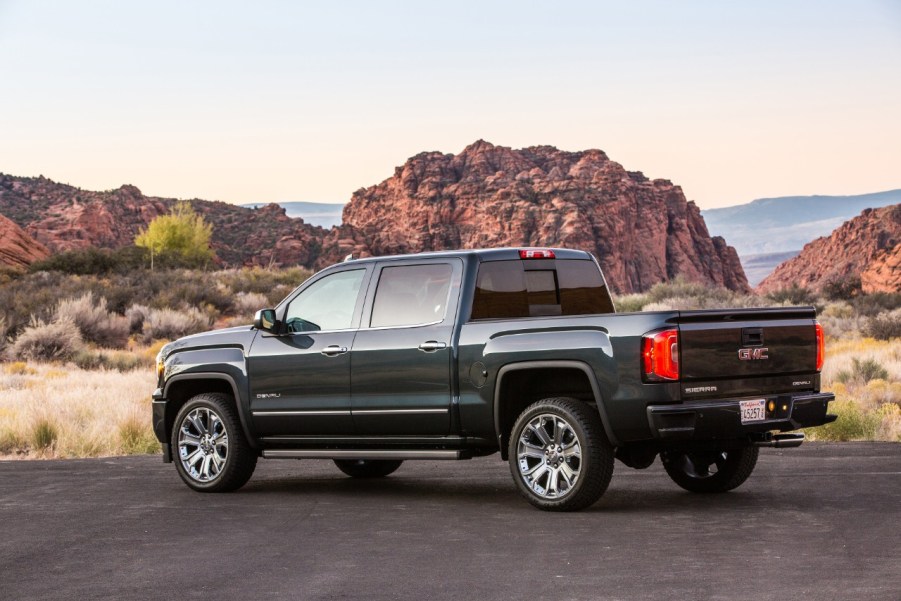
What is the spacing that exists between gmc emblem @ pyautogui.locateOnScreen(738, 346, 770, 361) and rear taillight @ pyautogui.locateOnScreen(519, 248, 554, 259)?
203 cm

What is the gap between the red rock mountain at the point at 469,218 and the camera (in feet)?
318

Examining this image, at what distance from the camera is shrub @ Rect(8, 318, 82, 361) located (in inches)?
1181

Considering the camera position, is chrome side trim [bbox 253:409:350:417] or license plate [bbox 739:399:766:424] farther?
chrome side trim [bbox 253:409:350:417]

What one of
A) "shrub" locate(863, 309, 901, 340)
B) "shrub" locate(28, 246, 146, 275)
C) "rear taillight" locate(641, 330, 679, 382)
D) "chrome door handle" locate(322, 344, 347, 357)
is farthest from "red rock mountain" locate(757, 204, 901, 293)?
"rear taillight" locate(641, 330, 679, 382)

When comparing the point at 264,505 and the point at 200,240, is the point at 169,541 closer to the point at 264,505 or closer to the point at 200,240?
the point at 264,505

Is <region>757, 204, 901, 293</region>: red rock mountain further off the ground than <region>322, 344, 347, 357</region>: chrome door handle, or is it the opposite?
<region>757, 204, 901, 293</region>: red rock mountain

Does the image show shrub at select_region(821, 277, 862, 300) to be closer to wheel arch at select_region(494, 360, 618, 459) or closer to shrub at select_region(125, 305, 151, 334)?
shrub at select_region(125, 305, 151, 334)

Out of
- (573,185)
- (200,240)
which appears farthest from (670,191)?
(200,240)

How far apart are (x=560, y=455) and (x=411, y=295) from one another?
6.76ft

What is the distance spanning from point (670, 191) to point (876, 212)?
2382 cm

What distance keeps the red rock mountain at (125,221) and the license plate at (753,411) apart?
268ft

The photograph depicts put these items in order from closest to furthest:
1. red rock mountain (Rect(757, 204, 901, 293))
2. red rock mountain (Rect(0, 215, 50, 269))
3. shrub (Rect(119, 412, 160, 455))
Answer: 1. shrub (Rect(119, 412, 160, 455))
2. red rock mountain (Rect(0, 215, 50, 269))
3. red rock mountain (Rect(757, 204, 901, 293))

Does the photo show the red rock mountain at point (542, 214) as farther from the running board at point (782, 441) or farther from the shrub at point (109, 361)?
the running board at point (782, 441)

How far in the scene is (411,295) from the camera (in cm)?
1085
